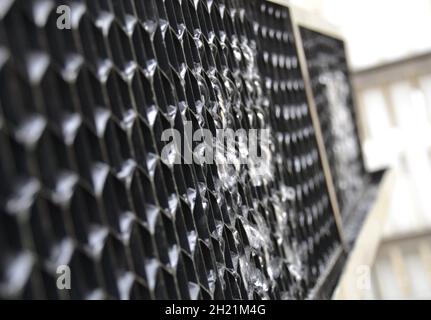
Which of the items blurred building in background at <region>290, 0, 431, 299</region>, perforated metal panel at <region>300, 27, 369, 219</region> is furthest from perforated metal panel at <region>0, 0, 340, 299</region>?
blurred building in background at <region>290, 0, 431, 299</region>

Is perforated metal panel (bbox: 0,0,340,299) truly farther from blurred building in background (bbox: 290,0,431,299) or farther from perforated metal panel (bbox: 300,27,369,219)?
blurred building in background (bbox: 290,0,431,299)

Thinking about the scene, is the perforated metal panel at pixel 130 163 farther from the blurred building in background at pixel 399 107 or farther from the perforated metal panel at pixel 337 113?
the blurred building in background at pixel 399 107

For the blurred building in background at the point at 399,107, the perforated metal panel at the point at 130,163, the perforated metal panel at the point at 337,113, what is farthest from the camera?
the blurred building in background at the point at 399,107

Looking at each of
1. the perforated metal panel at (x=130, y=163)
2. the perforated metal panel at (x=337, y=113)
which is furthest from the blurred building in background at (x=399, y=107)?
the perforated metal panel at (x=130, y=163)

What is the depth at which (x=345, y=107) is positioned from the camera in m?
2.58

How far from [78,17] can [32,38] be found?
0.08 m

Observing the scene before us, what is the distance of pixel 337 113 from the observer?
2.32 meters

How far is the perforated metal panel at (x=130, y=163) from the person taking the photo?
0.50 metres

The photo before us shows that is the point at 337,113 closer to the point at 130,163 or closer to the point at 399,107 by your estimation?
the point at 130,163

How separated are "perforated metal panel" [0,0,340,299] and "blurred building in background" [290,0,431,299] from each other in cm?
306

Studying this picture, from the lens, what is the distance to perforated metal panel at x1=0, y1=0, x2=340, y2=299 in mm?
496

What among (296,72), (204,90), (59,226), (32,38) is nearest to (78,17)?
(32,38)

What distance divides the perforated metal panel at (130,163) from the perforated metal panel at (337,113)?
0.77m

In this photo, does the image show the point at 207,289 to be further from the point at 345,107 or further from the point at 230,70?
the point at 345,107
